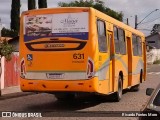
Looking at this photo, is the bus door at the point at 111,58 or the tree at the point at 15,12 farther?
the tree at the point at 15,12

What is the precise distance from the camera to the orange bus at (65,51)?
13820mm

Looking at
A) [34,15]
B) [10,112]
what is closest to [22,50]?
[34,15]

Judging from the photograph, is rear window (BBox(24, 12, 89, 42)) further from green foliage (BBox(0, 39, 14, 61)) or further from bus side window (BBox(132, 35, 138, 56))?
bus side window (BBox(132, 35, 138, 56))

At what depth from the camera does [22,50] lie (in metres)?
14.6

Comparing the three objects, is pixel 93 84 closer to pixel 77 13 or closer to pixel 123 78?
pixel 77 13

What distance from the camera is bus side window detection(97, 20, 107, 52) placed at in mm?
14451

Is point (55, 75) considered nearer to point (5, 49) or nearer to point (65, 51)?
point (65, 51)

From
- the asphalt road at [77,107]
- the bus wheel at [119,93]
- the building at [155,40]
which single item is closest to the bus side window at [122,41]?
the bus wheel at [119,93]

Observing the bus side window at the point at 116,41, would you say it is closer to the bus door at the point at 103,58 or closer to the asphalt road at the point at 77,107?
the bus door at the point at 103,58

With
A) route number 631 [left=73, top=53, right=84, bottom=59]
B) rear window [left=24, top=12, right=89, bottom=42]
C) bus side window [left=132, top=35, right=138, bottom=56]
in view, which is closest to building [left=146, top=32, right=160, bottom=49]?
bus side window [left=132, top=35, right=138, bottom=56]

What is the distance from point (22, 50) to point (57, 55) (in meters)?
1.32

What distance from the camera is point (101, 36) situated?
48.2ft

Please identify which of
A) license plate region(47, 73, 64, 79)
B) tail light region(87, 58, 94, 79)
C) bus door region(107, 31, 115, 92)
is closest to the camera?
tail light region(87, 58, 94, 79)

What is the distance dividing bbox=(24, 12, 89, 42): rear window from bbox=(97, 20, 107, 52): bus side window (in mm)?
649
